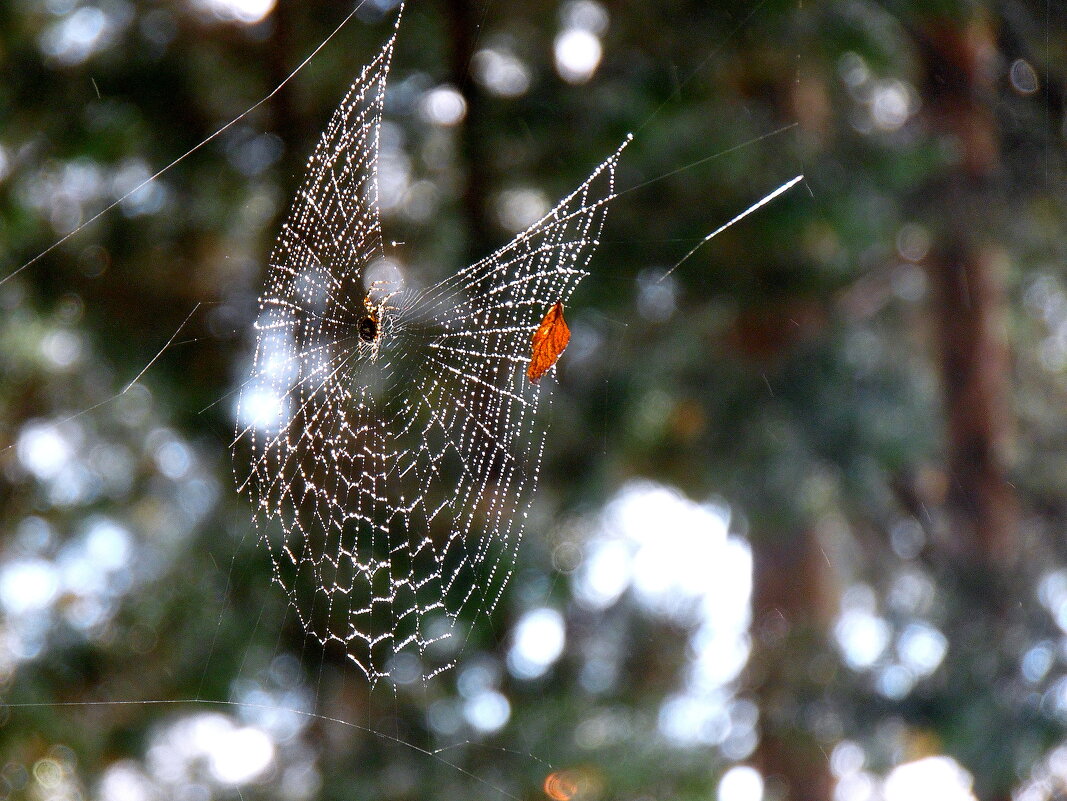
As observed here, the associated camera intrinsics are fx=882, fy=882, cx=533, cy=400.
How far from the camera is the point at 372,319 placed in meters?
1.25

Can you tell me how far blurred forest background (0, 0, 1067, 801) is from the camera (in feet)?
5.58

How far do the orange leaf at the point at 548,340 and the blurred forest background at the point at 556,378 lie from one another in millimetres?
403

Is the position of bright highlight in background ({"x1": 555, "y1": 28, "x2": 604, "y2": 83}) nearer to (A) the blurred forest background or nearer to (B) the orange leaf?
(A) the blurred forest background

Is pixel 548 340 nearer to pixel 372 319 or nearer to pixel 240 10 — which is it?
pixel 372 319

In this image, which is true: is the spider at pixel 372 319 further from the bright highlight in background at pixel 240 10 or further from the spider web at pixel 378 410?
the bright highlight in background at pixel 240 10

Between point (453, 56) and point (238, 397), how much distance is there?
30.7 inches

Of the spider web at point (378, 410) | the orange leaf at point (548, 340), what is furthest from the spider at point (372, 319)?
the orange leaf at point (548, 340)

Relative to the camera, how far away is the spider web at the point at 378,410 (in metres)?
1.21

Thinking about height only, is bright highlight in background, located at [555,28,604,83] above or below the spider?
above

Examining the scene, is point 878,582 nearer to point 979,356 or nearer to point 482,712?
point 979,356

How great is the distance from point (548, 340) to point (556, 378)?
57cm

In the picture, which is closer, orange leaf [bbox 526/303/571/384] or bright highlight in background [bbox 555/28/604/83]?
orange leaf [bbox 526/303/571/384]

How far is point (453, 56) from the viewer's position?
5.56 ft

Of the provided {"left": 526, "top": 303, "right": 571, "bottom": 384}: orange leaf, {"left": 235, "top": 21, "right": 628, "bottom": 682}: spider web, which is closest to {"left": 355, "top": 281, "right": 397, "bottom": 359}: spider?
{"left": 235, "top": 21, "right": 628, "bottom": 682}: spider web
